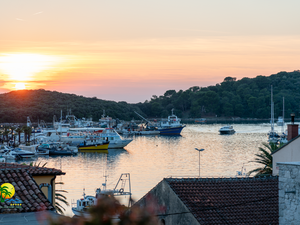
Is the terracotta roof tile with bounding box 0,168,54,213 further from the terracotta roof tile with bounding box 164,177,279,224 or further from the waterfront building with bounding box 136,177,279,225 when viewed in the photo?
the terracotta roof tile with bounding box 164,177,279,224

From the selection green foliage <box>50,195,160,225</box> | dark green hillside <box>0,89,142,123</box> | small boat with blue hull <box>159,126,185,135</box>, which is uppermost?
dark green hillside <box>0,89,142,123</box>

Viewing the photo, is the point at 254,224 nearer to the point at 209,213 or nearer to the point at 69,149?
the point at 209,213

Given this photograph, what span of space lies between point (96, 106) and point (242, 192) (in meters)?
168

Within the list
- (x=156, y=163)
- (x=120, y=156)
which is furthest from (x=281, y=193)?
(x=120, y=156)

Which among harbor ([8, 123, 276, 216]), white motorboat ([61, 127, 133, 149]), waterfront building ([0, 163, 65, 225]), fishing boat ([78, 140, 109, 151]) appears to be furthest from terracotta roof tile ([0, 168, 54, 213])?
white motorboat ([61, 127, 133, 149])

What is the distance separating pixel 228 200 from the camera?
44.5ft

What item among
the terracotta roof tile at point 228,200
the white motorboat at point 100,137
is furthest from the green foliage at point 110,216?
the white motorboat at point 100,137

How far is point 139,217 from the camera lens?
4.08 m

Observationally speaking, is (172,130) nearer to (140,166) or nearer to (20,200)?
(140,166)

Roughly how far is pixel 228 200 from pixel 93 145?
62.1 metres

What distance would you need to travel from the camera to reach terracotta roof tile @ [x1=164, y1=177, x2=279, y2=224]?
12.6 meters

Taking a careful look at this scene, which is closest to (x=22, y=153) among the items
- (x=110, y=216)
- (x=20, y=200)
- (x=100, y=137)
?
(x=100, y=137)

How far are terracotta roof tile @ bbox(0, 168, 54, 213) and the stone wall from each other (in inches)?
237

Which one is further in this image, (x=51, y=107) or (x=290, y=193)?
(x=51, y=107)
